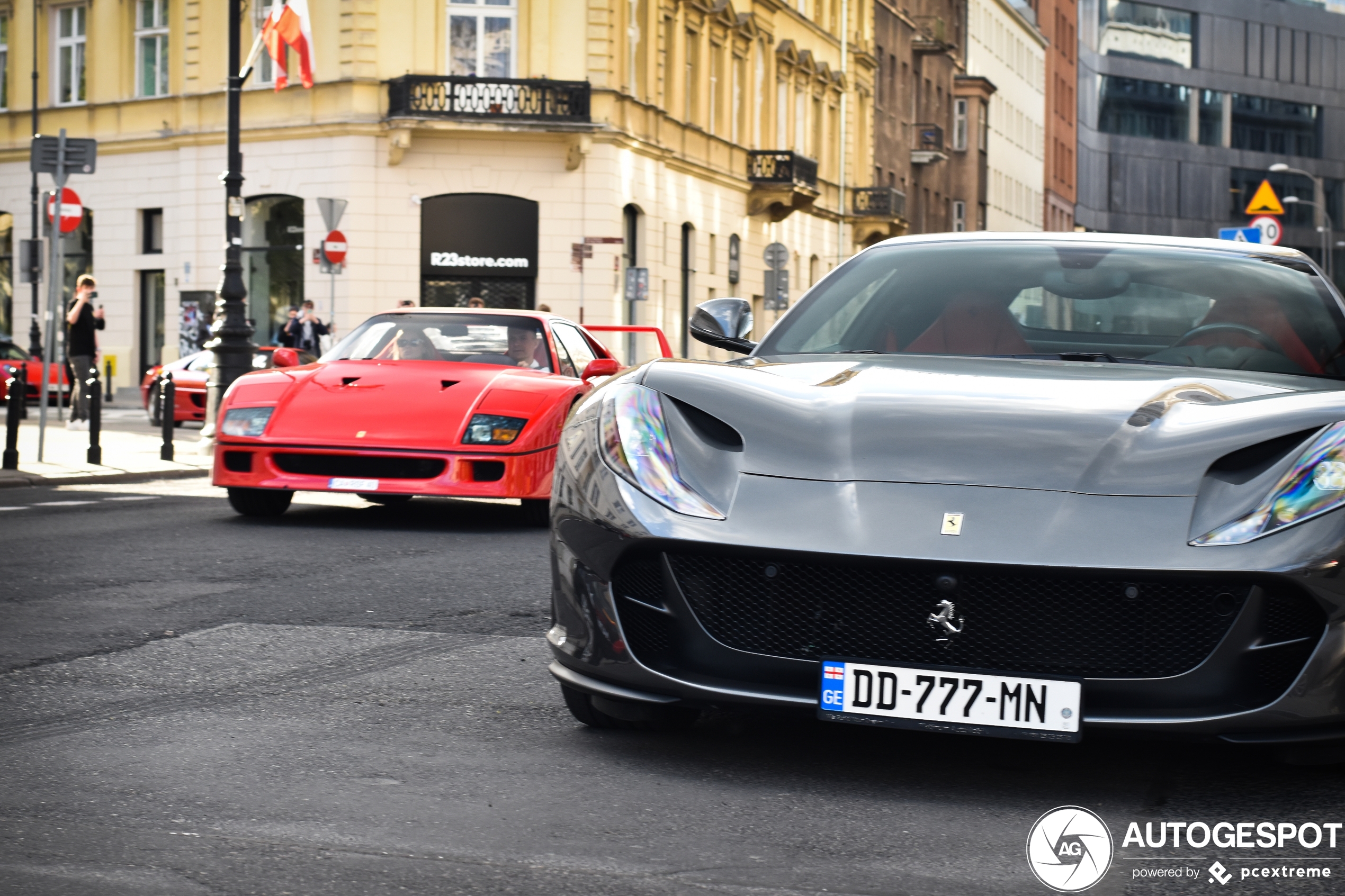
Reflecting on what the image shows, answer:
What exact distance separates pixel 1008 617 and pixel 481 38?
3123 centimetres

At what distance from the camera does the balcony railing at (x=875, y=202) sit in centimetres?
5431

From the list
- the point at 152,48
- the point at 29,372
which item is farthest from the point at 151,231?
the point at 29,372

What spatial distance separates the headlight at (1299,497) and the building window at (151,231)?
34.6 m

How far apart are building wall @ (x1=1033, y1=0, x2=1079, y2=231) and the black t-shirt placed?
7229cm

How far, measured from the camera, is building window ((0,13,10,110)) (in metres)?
38.9

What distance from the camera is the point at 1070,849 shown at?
3.74 metres

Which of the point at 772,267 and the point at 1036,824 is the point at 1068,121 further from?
the point at 1036,824

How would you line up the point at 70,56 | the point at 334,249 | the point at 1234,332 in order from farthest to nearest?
the point at 70,56 → the point at 334,249 → the point at 1234,332

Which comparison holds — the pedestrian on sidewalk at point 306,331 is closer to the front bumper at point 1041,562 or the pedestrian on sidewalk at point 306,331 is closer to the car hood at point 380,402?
the car hood at point 380,402

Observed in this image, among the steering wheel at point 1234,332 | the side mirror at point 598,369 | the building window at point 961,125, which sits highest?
the building window at point 961,125

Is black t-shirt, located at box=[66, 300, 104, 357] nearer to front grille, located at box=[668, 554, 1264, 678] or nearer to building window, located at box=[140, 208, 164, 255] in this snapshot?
building window, located at box=[140, 208, 164, 255]

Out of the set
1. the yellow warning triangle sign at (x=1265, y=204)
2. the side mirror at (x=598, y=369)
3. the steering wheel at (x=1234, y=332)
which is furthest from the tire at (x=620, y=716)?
the yellow warning triangle sign at (x=1265, y=204)

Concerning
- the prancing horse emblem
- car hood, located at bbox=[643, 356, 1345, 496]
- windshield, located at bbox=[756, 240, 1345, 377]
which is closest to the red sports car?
windshield, located at bbox=[756, 240, 1345, 377]

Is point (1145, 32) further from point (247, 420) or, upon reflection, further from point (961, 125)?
point (247, 420)
